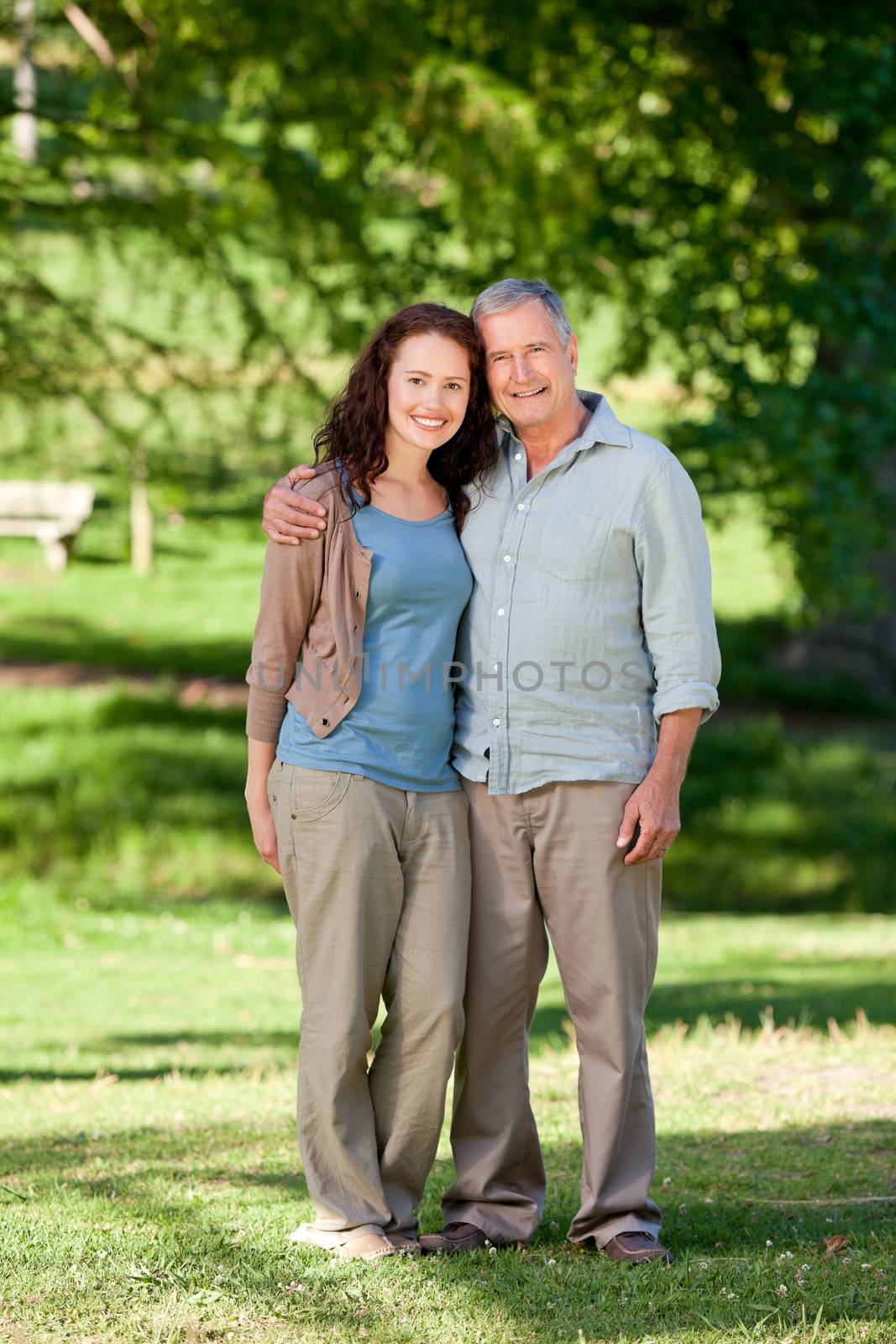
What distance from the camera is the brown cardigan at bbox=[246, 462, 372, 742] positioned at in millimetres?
3057

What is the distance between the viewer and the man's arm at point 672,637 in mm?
3066

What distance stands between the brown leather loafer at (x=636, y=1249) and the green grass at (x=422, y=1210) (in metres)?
0.05

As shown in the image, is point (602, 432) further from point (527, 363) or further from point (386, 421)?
point (386, 421)

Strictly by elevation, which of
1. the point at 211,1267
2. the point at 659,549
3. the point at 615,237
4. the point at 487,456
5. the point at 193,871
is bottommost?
the point at 193,871

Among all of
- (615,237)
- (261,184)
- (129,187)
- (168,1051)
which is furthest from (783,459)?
(168,1051)

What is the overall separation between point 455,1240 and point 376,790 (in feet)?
3.16

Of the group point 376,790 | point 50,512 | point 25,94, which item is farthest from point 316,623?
point 50,512

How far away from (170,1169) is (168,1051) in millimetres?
2115

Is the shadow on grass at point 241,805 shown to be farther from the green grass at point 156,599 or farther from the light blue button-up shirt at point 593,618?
the light blue button-up shirt at point 593,618

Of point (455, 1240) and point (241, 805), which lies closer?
point (455, 1240)

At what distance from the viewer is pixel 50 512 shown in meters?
17.2

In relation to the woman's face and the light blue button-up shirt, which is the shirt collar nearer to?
the light blue button-up shirt

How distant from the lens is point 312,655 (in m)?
3.12

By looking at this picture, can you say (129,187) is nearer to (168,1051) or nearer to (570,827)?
(168,1051)
